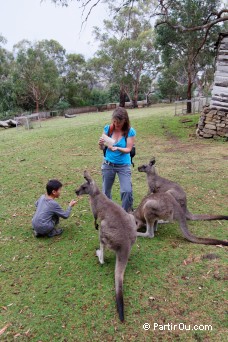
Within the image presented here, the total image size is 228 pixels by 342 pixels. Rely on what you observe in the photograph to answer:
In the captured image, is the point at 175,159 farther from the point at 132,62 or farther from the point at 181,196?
the point at 132,62

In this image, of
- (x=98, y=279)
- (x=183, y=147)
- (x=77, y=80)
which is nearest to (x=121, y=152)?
(x=98, y=279)

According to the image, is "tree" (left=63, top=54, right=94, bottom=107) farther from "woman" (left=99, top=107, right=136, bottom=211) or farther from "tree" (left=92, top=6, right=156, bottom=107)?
"woman" (left=99, top=107, right=136, bottom=211)

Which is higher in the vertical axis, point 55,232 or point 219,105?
point 219,105

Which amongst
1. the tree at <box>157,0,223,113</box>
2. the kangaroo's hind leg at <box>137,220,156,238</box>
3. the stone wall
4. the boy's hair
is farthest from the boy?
the tree at <box>157,0,223,113</box>

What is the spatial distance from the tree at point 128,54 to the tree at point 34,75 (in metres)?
7.83

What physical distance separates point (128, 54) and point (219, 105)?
1170 inches

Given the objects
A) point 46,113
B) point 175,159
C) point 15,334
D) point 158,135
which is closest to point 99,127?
point 158,135

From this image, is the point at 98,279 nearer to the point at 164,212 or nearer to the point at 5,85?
the point at 164,212

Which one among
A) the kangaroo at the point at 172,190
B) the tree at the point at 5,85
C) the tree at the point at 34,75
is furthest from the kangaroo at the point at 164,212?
the tree at the point at 5,85

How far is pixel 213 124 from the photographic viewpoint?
12938 millimetres

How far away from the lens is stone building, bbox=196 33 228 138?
12734mm

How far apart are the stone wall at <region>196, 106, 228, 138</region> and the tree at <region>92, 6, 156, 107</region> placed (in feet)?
90.7

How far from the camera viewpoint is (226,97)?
1274 centimetres

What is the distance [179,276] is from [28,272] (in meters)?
1.96
